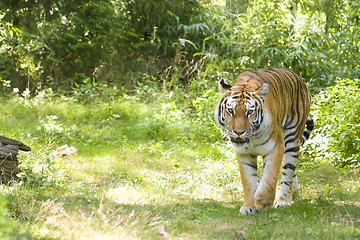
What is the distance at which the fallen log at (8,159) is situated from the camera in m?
5.17

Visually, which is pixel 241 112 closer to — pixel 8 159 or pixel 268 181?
pixel 268 181

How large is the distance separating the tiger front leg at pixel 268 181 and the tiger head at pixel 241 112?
362mm

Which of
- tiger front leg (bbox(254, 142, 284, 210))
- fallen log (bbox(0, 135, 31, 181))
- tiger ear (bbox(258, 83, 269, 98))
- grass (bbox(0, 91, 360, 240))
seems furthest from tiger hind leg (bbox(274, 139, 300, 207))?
fallen log (bbox(0, 135, 31, 181))

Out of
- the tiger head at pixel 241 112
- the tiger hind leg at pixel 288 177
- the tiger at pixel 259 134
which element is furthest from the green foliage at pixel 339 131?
the tiger head at pixel 241 112

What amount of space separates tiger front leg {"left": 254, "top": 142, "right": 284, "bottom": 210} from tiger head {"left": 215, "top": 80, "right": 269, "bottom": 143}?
1.19 feet

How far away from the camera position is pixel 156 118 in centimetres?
928

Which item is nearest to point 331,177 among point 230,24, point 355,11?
point 355,11

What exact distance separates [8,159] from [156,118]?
4274 millimetres

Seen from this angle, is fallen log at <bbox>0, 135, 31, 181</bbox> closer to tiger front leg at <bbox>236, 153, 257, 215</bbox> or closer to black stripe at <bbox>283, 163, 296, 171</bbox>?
tiger front leg at <bbox>236, 153, 257, 215</bbox>

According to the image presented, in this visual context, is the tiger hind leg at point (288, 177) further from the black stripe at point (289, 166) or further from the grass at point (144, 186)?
the grass at point (144, 186)

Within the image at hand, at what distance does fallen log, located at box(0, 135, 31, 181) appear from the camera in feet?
17.0

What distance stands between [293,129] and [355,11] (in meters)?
4.88

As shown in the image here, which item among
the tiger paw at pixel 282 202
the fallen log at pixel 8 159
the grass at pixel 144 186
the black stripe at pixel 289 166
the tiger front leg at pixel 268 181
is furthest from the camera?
the black stripe at pixel 289 166

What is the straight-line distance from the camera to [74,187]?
554cm
